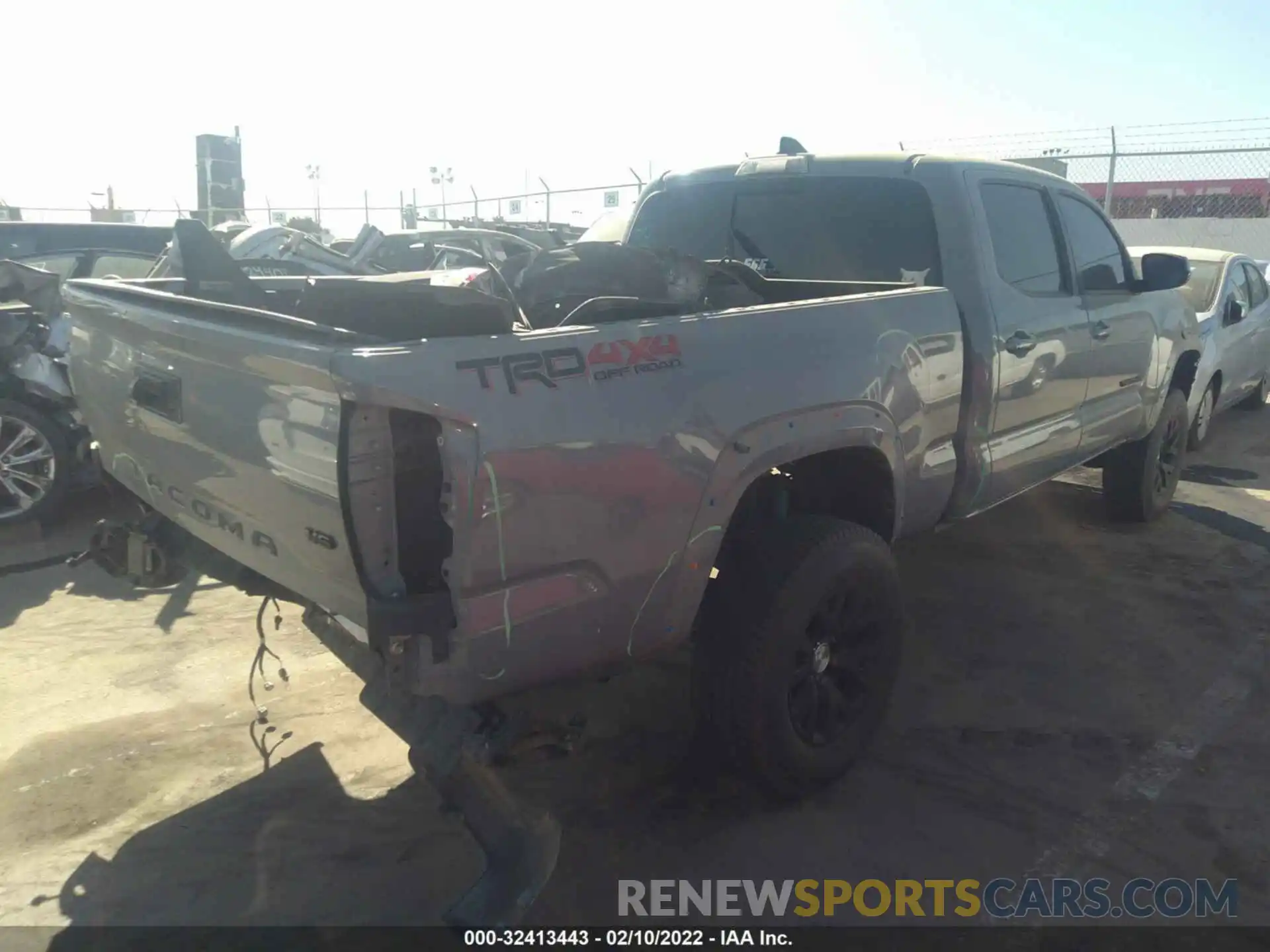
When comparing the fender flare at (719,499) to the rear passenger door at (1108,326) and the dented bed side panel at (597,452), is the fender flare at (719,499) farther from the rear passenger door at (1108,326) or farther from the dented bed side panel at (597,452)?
the rear passenger door at (1108,326)

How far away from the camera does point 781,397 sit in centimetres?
285

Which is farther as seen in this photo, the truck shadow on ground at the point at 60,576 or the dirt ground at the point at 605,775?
the truck shadow on ground at the point at 60,576

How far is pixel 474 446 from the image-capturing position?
2.15 m

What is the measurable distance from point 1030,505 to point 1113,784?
371 cm

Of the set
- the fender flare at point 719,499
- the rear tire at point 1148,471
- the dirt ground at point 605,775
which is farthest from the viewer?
the rear tire at point 1148,471

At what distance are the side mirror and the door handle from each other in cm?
124

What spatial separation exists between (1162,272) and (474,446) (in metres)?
4.17

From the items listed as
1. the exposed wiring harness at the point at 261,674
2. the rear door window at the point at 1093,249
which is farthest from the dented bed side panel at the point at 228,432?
the rear door window at the point at 1093,249

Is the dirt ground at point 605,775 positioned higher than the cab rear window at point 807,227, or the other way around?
the cab rear window at point 807,227

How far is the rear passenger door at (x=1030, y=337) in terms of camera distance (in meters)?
4.09

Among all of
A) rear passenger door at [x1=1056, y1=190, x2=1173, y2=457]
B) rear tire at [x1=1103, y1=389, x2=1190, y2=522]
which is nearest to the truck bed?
rear passenger door at [x1=1056, y1=190, x2=1173, y2=457]

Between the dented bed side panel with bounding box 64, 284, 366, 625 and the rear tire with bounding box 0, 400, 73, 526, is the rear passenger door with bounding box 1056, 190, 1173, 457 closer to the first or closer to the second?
the dented bed side panel with bounding box 64, 284, 366, 625

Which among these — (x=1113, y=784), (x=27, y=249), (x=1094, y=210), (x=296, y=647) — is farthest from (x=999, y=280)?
(x=27, y=249)

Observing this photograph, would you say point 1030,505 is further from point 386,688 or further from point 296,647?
point 386,688
